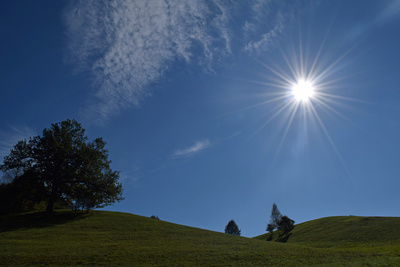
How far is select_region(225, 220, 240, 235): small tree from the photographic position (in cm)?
11656

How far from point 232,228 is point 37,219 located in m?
94.5

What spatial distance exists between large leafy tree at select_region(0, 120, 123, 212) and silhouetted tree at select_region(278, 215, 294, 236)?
5297 centimetres

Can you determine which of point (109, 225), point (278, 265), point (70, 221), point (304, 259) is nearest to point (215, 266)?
point (278, 265)

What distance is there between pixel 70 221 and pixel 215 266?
31217 mm

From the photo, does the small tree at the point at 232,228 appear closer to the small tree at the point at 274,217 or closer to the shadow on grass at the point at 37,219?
the small tree at the point at 274,217

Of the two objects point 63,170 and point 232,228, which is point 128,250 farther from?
point 232,228

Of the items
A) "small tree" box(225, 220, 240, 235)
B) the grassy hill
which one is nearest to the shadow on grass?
the grassy hill

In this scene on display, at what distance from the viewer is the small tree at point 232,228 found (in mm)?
116562

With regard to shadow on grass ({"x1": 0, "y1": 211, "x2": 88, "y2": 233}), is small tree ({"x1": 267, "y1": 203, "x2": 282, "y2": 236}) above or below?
above

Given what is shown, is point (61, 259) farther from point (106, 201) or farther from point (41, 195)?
point (41, 195)

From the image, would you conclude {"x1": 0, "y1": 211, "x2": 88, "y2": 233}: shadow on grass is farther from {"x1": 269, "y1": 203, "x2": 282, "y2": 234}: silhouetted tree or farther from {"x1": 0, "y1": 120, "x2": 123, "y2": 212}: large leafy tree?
{"x1": 269, "y1": 203, "x2": 282, "y2": 234}: silhouetted tree

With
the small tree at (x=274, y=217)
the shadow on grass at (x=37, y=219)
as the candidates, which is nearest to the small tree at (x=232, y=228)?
the small tree at (x=274, y=217)

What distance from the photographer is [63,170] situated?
150 feet

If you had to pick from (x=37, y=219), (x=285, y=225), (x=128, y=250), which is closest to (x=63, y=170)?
(x=37, y=219)
